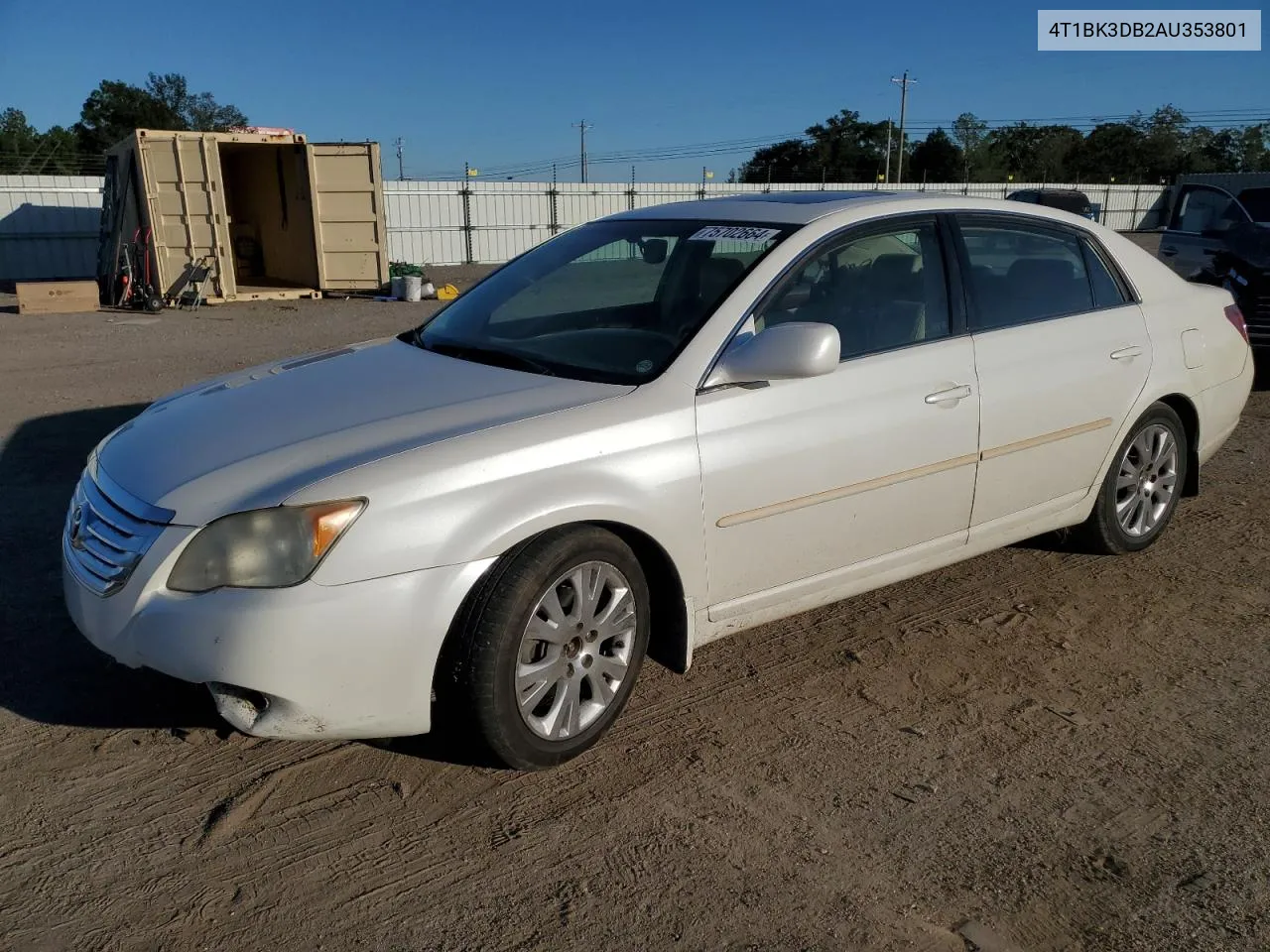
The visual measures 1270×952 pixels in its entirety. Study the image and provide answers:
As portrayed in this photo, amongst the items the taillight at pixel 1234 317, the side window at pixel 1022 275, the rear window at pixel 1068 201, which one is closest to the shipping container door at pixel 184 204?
the side window at pixel 1022 275

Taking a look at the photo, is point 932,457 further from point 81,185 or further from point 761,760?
point 81,185

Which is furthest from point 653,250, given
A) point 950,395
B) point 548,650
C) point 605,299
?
point 548,650

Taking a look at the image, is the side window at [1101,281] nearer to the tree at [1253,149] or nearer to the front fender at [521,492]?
the front fender at [521,492]

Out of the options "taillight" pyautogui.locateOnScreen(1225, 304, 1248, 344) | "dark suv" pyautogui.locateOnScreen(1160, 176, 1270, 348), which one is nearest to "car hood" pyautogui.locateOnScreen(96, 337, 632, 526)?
"taillight" pyautogui.locateOnScreen(1225, 304, 1248, 344)

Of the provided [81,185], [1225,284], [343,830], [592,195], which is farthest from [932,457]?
[592,195]

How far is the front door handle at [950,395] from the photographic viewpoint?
3771 millimetres

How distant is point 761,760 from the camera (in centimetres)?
319

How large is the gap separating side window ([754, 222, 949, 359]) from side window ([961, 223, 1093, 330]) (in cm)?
20

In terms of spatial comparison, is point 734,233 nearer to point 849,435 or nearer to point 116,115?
point 849,435

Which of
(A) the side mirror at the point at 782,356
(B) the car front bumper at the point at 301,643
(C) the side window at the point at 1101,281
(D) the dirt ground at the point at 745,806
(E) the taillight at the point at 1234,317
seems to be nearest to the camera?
(D) the dirt ground at the point at 745,806

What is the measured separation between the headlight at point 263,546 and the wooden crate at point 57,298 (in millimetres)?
15557

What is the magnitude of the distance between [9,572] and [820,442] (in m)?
3.61

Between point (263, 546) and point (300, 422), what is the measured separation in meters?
0.58

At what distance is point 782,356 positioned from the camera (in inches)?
126
